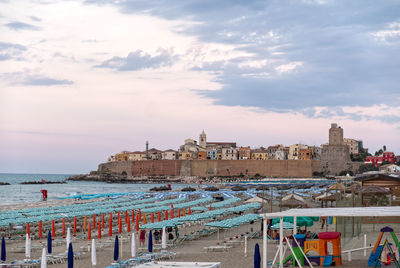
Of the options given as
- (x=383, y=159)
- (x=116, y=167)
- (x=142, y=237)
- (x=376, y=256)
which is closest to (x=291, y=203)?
(x=142, y=237)

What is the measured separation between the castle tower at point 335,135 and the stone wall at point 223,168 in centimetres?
596

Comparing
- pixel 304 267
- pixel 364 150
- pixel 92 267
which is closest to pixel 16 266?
pixel 92 267

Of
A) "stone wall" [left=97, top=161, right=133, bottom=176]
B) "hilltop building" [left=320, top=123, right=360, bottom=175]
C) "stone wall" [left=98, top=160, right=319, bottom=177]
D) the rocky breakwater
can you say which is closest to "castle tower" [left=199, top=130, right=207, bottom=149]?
"stone wall" [left=98, top=160, right=319, bottom=177]

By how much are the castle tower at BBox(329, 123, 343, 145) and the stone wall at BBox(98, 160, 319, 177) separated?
5.96 m

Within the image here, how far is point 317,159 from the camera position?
135 meters

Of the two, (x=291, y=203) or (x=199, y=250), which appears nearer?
(x=199, y=250)

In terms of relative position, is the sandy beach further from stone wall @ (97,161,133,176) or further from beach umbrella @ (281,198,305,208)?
stone wall @ (97,161,133,176)

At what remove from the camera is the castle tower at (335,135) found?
Result: 5108 inches

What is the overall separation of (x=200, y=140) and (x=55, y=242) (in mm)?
135875

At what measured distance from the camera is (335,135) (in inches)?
5133

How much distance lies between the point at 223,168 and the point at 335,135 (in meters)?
27.5

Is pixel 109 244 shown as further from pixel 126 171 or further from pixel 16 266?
pixel 126 171

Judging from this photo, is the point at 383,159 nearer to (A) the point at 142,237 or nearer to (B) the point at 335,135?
(B) the point at 335,135

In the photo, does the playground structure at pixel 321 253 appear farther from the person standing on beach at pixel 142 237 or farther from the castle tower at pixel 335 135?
the castle tower at pixel 335 135
